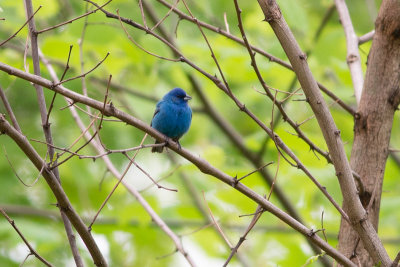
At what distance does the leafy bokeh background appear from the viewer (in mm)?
6262

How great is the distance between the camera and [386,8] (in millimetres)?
4129

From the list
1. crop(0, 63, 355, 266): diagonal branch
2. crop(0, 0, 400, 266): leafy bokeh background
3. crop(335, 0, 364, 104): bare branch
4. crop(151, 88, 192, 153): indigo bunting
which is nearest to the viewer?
crop(0, 63, 355, 266): diagonal branch

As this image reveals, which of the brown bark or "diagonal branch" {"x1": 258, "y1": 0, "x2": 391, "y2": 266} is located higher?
the brown bark

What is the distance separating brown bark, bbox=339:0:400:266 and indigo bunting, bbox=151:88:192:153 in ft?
7.30

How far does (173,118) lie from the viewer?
6023 mm

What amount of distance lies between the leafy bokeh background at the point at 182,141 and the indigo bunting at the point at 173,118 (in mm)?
322

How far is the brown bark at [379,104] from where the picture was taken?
4.03m

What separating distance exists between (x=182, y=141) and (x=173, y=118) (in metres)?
3.01

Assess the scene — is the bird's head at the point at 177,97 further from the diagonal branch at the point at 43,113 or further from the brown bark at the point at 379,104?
the diagonal branch at the point at 43,113

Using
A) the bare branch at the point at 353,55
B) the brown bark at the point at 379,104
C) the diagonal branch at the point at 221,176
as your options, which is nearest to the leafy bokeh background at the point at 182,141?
the bare branch at the point at 353,55

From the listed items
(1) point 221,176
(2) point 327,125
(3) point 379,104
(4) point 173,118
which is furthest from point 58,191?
(4) point 173,118

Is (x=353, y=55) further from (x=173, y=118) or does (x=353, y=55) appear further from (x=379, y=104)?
(x=173, y=118)

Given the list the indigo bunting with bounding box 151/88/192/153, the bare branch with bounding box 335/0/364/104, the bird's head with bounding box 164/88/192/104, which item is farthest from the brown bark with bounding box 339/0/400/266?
the bird's head with bounding box 164/88/192/104

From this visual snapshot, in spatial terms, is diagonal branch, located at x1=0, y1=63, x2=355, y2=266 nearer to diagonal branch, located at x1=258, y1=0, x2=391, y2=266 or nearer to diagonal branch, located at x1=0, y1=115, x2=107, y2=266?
diagonal branch, located at x1=258, y1=0, x2=391, y2=266
